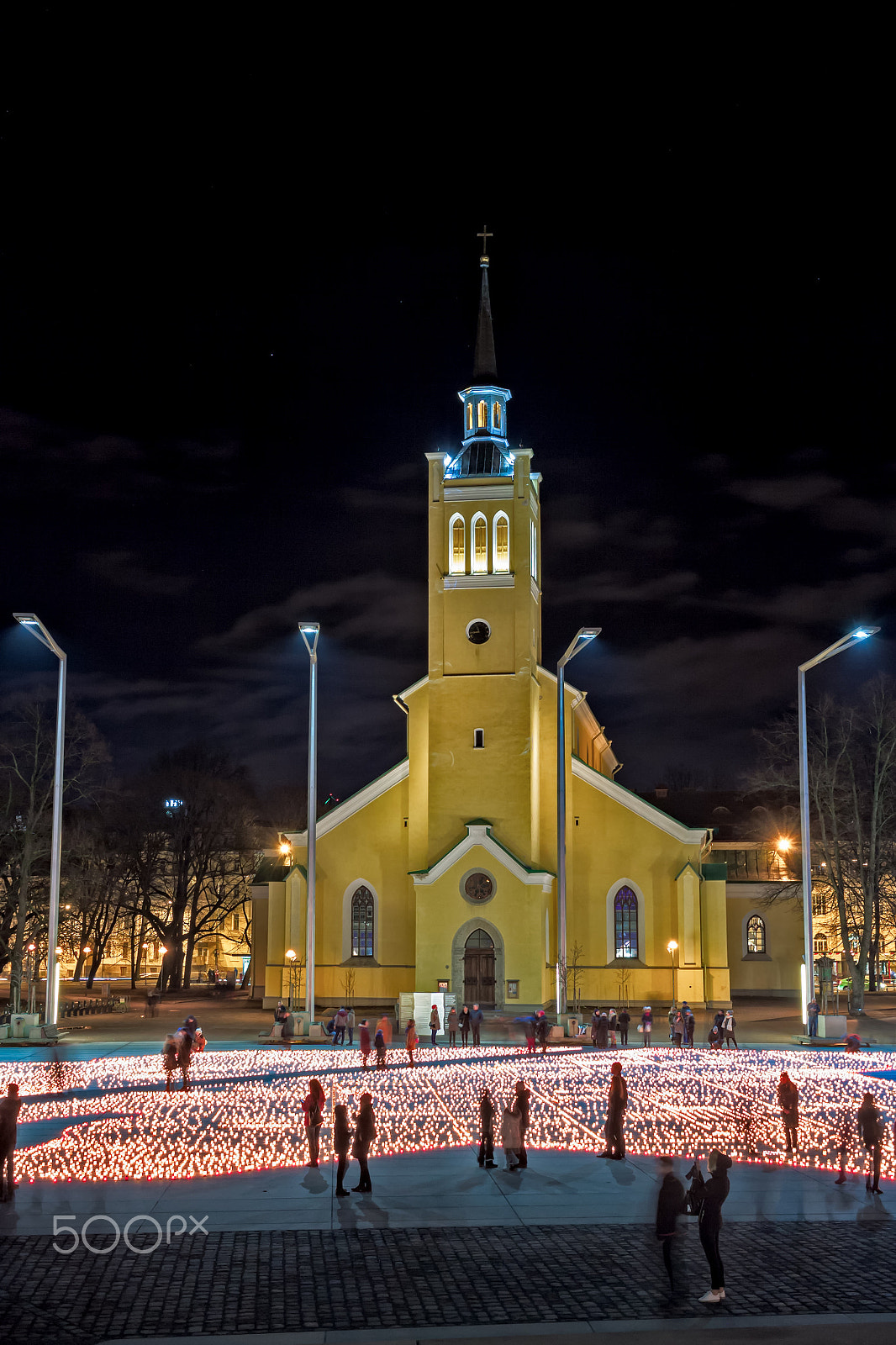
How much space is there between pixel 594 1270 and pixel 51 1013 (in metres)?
27.7

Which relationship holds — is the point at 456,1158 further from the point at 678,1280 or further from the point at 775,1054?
the point at 775,1054

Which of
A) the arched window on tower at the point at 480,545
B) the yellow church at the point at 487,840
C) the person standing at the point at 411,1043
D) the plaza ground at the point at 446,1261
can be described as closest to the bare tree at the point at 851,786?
the yellow church at the point at 487,840

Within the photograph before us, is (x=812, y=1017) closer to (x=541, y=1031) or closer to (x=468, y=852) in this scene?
(x=541, y=1031)

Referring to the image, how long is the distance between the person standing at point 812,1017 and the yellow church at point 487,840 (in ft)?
36.0

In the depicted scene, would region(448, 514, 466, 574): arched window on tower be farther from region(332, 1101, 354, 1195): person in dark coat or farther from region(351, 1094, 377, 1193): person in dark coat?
region(332, 1101, 354, 1195): person in dark coat

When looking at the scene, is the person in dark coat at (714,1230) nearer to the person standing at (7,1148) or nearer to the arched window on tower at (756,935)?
the person standing at (7,1148)

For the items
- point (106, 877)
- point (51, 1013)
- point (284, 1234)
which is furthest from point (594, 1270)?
point (106, 877)

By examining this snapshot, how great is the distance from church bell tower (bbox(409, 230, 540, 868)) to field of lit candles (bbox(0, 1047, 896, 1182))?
A: 15899 millimetres

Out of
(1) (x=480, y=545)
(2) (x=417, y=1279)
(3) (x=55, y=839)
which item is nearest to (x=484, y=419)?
(1) (x=480, y=545)

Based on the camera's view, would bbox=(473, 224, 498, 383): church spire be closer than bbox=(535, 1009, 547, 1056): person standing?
No

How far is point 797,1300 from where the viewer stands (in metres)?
11.5

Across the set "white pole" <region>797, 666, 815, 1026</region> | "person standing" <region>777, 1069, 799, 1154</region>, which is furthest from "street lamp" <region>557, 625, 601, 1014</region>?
"person standing" <region>777, 1069, 799, 1154</region>

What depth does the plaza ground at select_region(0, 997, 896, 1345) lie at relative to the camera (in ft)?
35.7

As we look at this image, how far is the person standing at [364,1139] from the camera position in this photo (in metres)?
15.9
